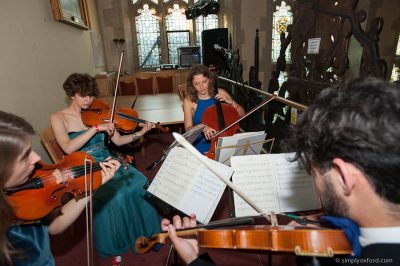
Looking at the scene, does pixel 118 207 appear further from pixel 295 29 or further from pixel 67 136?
pixel 295 29

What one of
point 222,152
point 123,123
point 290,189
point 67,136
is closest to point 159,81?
point 123,123

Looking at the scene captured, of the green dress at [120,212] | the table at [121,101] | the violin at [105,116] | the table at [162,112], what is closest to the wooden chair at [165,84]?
the table at [121,101]

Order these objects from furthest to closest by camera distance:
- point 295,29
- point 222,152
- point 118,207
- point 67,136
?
point 295,29 → point 67,136 → point 118,207 → point 222,152

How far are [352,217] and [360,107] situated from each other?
29 cm

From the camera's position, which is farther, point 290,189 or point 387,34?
point 387,34

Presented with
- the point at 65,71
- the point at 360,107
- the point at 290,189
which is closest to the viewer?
the point at 360,107

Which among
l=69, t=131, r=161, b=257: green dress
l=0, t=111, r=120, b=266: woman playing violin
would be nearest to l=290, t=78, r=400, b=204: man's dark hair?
l=0, t=111, r=120, b=266: woman playing violin

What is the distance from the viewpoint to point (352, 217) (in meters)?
0.68

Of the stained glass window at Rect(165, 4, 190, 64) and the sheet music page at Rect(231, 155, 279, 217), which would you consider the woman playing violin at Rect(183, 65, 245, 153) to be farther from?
the stained glass window at Rect(165, 4, 190, 64)

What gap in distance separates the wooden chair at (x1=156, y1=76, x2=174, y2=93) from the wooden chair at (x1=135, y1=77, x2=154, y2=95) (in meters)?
0.22

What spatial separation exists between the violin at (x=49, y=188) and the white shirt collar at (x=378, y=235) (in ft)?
3.72

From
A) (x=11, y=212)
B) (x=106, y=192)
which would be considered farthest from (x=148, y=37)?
(x=11, y=212)

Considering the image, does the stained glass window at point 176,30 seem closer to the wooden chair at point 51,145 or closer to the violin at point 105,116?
the violin at point 105,116

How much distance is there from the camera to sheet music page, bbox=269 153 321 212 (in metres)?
1.31
